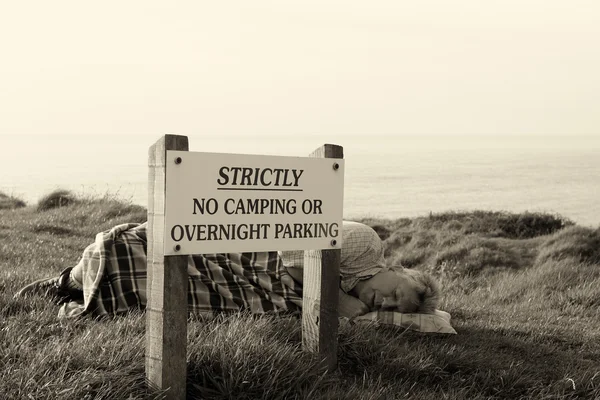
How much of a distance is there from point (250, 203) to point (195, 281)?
5.20ft

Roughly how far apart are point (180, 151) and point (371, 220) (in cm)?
1179

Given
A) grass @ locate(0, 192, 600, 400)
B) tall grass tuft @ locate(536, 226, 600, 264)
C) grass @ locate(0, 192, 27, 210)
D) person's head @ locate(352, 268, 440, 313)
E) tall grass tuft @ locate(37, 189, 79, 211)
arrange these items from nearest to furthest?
grass @ locate(0, 192, 600, 400) < person's head @ locate(352, 268, 440, 313) < tall grass tuft @ locate(536, 226, 600, 264) < tall grass tuft @ locate(37, 189, 79, 211) < grass @ locate(0, 192, 27, 210)

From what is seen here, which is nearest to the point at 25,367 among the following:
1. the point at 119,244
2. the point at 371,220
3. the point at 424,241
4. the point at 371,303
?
the point at 119,244

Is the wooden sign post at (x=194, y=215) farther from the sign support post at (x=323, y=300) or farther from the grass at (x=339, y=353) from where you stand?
the grass at (x=339, y=353)

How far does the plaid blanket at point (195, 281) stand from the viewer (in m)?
4.96

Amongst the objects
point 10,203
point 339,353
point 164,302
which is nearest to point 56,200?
point 10,203

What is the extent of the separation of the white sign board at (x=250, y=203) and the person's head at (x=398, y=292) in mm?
1296

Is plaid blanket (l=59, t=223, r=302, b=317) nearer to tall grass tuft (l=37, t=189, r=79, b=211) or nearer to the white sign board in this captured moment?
the white sign board

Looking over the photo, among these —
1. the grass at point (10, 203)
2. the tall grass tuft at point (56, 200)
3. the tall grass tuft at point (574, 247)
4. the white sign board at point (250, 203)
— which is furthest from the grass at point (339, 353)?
the grass at point (10, 203)

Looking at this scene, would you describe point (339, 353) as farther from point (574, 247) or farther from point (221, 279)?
point (574, 247)

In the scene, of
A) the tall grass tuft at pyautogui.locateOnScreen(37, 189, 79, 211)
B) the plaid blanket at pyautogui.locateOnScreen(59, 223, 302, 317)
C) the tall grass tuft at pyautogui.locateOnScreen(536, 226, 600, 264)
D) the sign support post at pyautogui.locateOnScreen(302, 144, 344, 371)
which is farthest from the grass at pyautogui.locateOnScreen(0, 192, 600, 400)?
the tall grass tuft at pyautogui.locateOnScreen(37, 189, 79, 211)

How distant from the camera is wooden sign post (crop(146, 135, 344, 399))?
346cm

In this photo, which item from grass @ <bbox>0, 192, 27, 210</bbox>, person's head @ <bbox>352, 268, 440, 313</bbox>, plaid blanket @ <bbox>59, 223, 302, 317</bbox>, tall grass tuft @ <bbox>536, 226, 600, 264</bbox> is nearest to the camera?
plaid blanket @ <bbox>59, 223, 302, 317</bbox>

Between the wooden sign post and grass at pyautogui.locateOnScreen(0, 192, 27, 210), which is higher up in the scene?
the wooden sign post
